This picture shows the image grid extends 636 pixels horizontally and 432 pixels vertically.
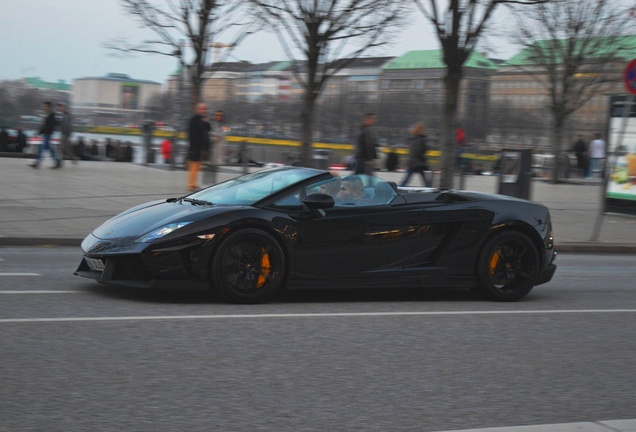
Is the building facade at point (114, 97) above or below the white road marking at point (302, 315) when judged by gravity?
above

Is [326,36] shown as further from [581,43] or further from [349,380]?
[349,380]

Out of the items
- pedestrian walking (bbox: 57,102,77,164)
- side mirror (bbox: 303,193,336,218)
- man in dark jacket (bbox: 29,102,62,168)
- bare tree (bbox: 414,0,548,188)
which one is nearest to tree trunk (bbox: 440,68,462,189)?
bare tree (bbox: 414,0,548,188)

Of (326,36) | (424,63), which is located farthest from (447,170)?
(424,63)

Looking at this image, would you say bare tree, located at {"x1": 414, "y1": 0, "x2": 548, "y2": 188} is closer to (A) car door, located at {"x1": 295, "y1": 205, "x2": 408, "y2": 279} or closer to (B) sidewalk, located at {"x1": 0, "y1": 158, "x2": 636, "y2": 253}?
(B) sidewalk, located at {"x1": 0, "y1": 158, "x2": 636, "y2": 253}

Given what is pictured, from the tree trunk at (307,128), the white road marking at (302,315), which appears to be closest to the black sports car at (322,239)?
the white road marking at (302,315)

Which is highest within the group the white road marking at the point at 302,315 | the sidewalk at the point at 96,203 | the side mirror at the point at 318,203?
the side mirror at the point at 318,203

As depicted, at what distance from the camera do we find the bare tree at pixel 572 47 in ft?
104

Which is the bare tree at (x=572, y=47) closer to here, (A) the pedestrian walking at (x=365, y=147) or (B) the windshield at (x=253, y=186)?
(A) the pedestrian walking at (x=365, y=147)

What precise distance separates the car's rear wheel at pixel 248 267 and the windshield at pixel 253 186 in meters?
0.47

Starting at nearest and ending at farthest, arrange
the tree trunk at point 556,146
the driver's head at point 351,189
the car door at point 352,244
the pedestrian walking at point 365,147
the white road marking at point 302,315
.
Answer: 1. the white road marking at point 302,315
2. the car door at point 352,244
3. the driver's head at point 351,189
4. the pedestrian walking at point 365,147
5. the tree trunk at point 556,146

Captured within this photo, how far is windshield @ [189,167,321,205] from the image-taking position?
8328 millimetres

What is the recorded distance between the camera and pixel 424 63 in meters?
109

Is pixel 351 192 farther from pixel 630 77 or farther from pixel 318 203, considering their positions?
pixel 630 77

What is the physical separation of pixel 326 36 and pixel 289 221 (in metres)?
15.1
